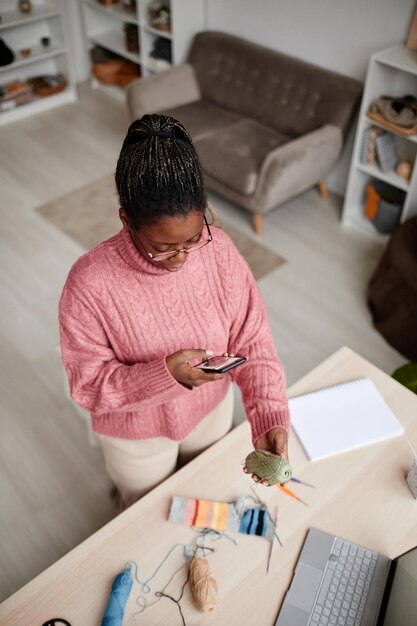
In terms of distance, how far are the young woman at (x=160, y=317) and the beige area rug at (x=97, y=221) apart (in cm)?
173

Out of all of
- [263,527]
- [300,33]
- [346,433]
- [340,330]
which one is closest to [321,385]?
[346,433]

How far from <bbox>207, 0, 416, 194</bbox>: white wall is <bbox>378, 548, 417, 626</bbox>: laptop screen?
2614mm

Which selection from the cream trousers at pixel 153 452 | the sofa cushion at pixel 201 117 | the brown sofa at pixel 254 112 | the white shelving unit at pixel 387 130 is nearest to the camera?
the cream trousers at pixel 153 452

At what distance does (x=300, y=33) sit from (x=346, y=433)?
269 cm

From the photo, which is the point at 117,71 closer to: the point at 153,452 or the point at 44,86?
the point at 44,86

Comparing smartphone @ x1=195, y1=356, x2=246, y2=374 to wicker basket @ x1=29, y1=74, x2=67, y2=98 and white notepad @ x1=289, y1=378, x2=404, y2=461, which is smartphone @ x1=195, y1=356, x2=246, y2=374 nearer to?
white notepad @ x1=289, y1=378, x2=404, y2=461

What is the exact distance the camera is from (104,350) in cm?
124

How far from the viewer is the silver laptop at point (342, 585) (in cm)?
121

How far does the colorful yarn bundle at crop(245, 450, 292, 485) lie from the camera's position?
3.81 ft

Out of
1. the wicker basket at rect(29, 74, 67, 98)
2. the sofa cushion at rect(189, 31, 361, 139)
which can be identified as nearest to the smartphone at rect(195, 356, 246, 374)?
the sofa cushion at rect(189, 31, 361, 139)

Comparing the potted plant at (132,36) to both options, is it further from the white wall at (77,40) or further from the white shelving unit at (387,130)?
the white shelving unit at (387,130)

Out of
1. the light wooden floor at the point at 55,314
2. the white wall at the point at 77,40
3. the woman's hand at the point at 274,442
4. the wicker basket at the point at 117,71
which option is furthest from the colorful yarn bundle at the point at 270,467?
the white wall at the point at 77,40

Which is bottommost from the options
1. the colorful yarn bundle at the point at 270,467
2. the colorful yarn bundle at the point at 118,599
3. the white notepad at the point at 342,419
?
the colorful yarn bundle at the point at 118,599

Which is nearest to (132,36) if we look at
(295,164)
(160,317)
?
(295,164)
